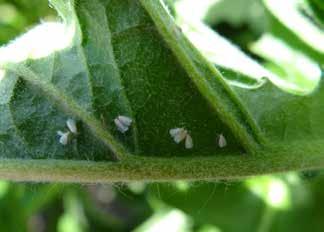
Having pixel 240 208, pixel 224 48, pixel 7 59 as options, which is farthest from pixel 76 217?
pixel 7 59

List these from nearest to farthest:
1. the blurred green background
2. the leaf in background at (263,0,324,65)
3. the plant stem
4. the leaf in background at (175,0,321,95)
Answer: the plant stem → the leaf in background at (175,0,321,95) → the leaf in background at (263,0,324,65) → the blurred green background

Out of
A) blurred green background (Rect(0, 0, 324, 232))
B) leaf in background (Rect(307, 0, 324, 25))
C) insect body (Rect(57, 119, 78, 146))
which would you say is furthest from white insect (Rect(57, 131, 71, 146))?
leaf in background (Rect(307, 0, 324, 25))

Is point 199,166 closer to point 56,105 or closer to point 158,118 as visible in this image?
point 158,118

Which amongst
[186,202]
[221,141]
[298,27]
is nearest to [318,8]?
[298,27]

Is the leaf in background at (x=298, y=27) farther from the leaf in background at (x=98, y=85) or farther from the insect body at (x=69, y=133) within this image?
the insect body at (x=69, y=133)

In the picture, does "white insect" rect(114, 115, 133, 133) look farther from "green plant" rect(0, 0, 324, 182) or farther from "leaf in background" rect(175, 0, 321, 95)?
"leaf in background" rect(175, 0, 321, 95)

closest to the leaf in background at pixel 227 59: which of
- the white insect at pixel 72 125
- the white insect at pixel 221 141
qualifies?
the white insect at pixel 221 141
